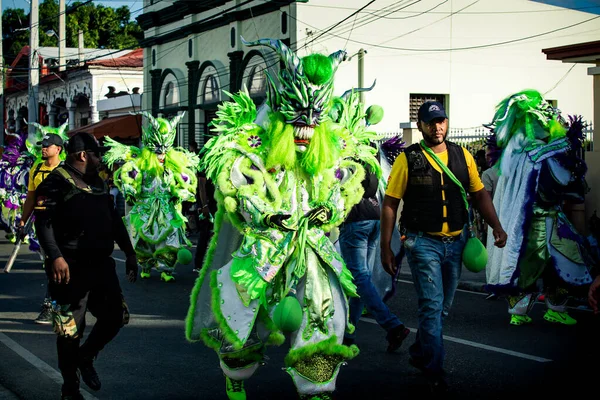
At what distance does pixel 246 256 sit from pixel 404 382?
1.61m

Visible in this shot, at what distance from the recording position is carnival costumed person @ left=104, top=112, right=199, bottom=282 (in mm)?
11984

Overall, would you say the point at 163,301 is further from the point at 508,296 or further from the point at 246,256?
the point at 246,256

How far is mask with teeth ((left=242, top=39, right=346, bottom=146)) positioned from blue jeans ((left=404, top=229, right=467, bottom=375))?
1061 mm

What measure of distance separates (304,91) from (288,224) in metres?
0.85

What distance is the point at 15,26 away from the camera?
6438 cm

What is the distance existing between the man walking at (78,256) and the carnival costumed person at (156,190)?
6.15 meters

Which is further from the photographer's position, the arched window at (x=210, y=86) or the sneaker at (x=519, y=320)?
the arched window at (x=210, y=86)

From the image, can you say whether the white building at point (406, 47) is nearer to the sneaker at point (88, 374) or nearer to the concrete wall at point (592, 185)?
the concrete wall at point (592, 185)

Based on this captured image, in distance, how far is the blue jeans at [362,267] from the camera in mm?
7188

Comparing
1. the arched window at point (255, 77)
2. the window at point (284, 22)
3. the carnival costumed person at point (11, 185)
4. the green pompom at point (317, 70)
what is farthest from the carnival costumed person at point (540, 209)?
the arched window at point (255, 77)

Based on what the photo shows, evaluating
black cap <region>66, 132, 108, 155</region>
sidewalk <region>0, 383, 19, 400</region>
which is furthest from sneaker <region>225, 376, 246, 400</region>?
black cap <region>66, 132, 108, 155</region>

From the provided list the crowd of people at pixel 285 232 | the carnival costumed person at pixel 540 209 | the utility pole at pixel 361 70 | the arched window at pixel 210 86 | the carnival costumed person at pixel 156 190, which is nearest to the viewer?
the crowd of people at pixel 285 232

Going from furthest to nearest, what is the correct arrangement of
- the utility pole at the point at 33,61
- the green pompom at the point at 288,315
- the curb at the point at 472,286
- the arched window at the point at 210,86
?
the utility pole at the point at 33,61 → the arched window at the point at 210,86 → the curb at the point at 472,286 → the green pompom at the point at 288,315

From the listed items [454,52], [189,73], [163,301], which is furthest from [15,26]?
[163,301]
